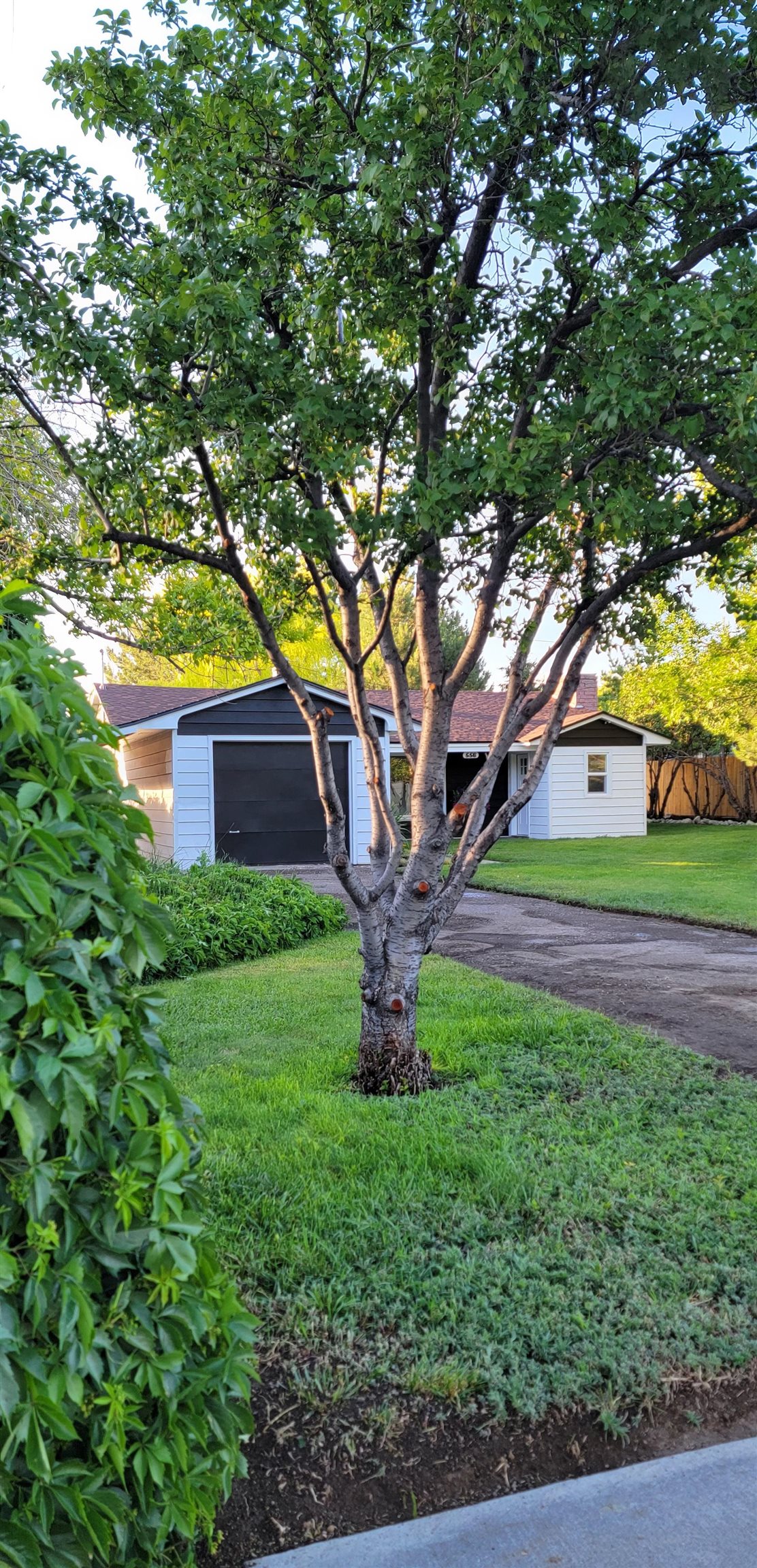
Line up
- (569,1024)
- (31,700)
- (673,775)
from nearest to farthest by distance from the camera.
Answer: (31,700)
(569,1024)
(673,775)

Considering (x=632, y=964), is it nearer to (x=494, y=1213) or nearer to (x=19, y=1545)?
(x=494, y=1213)

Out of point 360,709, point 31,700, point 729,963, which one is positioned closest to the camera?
point 31,700

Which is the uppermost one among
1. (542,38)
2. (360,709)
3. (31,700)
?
(542,38)

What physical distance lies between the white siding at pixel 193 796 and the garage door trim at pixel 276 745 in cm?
2

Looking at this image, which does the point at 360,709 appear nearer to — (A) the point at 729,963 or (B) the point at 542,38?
(B) the point at 542,38

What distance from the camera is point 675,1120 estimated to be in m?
4.27

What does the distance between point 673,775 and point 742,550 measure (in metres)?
25.3

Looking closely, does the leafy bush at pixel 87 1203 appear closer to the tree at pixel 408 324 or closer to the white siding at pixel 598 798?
the tree at pixel 408 324

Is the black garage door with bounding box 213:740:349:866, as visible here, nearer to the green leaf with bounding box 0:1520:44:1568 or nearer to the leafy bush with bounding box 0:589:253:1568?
the leafy bush with bounding box 0:589:253:1568

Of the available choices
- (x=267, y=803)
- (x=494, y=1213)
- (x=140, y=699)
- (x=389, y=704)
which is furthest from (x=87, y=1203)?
(x=389, y=704)

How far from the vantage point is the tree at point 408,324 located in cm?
372

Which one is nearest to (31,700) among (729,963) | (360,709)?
(360,709)

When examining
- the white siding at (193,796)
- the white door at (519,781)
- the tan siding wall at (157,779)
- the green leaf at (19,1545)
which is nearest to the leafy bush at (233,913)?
the white siding at (193,796)

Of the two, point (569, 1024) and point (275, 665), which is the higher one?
point (275, 665)
